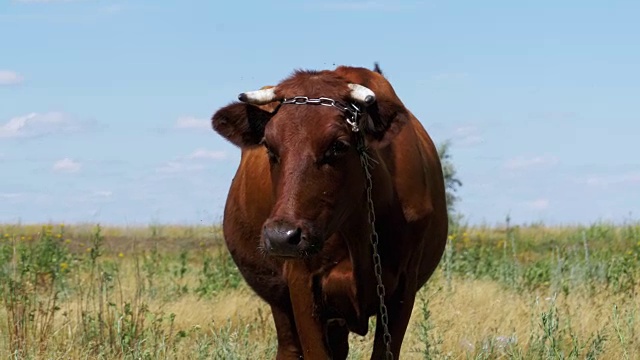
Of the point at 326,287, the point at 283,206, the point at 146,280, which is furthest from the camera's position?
the point at 146,280

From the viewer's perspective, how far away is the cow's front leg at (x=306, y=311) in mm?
6621

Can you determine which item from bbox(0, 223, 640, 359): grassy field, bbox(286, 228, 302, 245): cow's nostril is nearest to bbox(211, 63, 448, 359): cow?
bbox(286, 228, 302, 245): cow's nostril

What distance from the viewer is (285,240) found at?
17.8 feet

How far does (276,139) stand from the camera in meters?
5.85

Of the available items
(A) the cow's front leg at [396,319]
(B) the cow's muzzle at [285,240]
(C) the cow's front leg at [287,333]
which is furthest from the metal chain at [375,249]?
(C) the cow's front leg at [287,333]

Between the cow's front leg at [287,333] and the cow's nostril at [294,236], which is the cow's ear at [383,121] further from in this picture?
the cow's front leg at [287,333]

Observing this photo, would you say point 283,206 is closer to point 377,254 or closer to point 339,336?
point 377,254

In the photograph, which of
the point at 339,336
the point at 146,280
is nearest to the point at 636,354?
the point at 339,336

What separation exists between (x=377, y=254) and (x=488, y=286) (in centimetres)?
618

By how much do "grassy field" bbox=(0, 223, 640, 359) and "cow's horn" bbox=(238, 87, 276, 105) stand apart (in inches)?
69.6

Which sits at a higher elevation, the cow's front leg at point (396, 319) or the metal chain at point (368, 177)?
the metal chain at point (368, 177)

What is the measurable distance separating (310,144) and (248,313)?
557cm

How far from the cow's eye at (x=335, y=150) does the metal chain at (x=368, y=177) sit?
0.42 feet

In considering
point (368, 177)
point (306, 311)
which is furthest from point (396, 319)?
point (368, 177)
